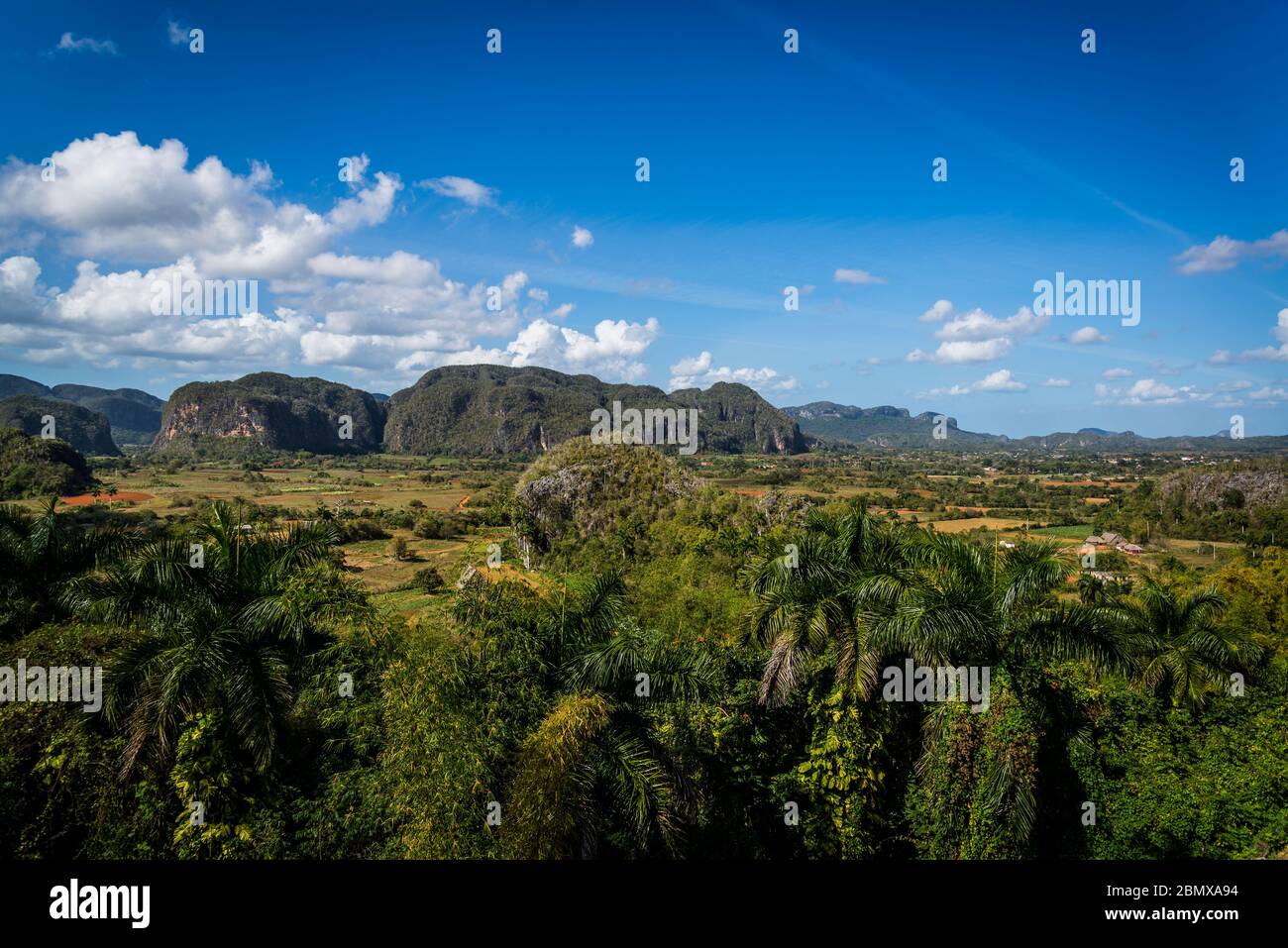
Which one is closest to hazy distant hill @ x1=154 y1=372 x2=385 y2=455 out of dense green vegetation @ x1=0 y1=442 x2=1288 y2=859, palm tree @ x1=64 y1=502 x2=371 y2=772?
palm tree @ x1=64 y1=502 x2=371 y2=772

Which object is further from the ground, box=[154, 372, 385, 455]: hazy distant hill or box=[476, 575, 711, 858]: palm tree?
box=[154, 372, 385, 455]: hazy distant hill

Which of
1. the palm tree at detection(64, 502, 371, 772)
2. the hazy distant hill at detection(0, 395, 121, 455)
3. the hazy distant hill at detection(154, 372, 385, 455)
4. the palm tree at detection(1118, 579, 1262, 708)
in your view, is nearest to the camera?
the palm tree at detection(64, 502, 371, 772)

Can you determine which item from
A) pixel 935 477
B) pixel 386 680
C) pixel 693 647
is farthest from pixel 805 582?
pixel 935 477

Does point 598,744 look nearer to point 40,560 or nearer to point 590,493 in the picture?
point 40,560

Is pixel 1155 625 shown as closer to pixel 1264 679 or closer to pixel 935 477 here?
pixel 1264 679

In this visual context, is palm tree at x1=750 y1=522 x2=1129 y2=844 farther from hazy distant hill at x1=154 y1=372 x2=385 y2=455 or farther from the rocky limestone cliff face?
hazy distant hill at x1=154 y1=372 x2=385 y2=455
